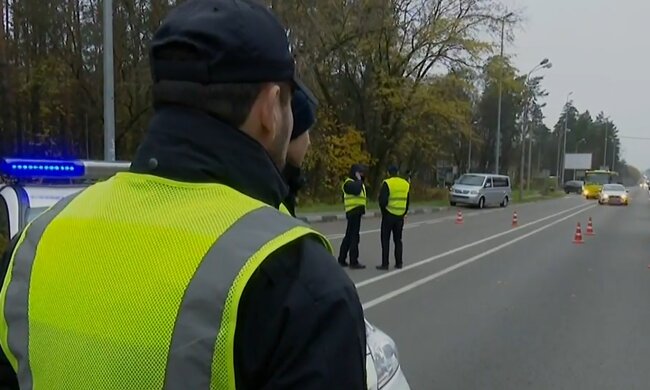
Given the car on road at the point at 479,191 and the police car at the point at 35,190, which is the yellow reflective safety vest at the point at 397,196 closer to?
the police car at the point at 35,190

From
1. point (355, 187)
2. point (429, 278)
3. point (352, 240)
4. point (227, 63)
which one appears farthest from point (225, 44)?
point (355, 187)

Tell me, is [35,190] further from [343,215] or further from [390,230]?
[343,215]

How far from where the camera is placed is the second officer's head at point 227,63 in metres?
1.19

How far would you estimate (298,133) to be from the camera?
1.66 meters

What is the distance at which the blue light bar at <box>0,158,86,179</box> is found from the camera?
3.63m

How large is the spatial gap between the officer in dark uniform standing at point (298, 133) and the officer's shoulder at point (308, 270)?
0.37 meters

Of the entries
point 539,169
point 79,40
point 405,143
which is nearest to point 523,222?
point 405,143

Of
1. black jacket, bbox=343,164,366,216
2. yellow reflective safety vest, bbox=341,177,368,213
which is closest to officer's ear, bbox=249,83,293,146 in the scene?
black jacket, bbox=343,164,366,216

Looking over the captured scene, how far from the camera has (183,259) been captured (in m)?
1.10

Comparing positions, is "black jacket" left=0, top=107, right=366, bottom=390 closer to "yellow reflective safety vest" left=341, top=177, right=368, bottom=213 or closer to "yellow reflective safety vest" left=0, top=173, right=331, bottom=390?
"yellow reflective safety vest" left=0, top=173, right=331, bottom=390

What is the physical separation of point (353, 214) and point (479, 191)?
2410 cm

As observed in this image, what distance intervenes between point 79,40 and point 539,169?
85963mm

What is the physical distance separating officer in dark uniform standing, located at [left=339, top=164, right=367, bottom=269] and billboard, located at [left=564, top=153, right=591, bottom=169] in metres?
88.1

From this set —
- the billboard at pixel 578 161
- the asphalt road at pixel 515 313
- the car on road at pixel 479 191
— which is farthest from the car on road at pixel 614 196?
the billboard at pixel 578 161
